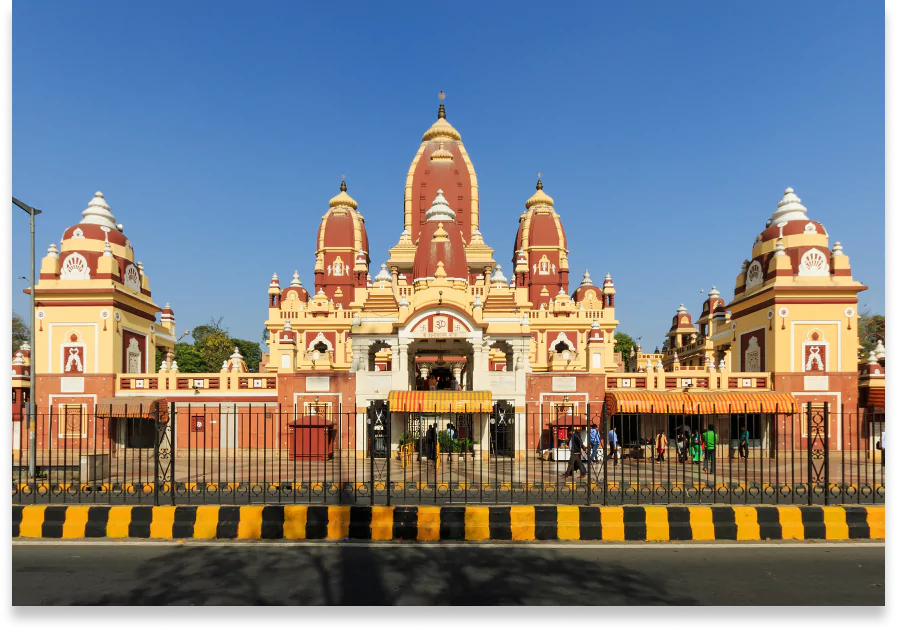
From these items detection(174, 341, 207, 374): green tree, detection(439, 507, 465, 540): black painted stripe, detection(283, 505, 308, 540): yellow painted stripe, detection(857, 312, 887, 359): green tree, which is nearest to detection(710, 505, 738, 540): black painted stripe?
detection(439, 507, 465, 540): black painted stripe

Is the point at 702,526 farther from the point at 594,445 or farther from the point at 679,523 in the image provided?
the point at 594,445

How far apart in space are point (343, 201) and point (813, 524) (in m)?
40.6

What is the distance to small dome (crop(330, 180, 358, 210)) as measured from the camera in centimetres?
4612

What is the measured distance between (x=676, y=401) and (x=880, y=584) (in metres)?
15.6

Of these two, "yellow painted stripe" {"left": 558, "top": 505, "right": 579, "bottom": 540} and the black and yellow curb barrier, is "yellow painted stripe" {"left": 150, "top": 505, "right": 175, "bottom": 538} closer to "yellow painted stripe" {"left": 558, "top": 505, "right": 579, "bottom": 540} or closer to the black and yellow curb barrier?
the black and yellow curb barrier

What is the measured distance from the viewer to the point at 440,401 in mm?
20406

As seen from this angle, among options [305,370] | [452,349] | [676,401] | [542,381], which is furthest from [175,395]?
[676,401]

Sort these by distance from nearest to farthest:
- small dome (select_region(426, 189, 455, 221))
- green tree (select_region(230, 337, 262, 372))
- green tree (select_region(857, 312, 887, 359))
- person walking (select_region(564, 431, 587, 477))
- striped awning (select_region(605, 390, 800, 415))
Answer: person walking (select_region(564, 431, 587, 477)), striped awning (select_region(605, 390, 800, 415)), small dome (select_region(426, 189, 455, 221)), green tree (select_region(857, 312, 887, 359)), green tree (select_region(230, 337, 262, 372))

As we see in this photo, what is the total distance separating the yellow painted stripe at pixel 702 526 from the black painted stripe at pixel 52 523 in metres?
9.23

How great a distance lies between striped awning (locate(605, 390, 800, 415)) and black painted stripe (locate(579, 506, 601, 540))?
43.2 ft

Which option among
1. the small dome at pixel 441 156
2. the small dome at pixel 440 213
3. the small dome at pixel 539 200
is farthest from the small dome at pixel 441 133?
the small dome at pixel 440 213

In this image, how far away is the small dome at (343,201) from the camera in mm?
46125

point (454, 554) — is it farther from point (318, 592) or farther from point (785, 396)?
point (785, 396)

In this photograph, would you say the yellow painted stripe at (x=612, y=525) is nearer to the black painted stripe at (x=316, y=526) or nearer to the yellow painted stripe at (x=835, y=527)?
the yellow painted stripe at (x=835, y=527)
